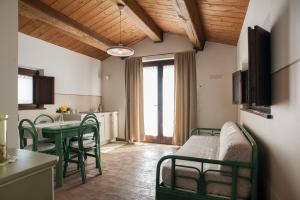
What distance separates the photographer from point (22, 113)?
371 centimetres

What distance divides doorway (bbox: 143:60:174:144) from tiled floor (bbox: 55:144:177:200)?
40.0 inches

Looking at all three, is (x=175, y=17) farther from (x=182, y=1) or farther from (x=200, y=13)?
(x=182, y=1)

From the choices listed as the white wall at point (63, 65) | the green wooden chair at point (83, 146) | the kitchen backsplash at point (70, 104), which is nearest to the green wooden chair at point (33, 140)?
the green wooden chair at point (83, 146)

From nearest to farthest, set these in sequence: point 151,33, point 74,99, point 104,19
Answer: point 104,19 → point 151,33 → point 74,99

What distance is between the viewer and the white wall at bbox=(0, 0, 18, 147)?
139 centimetres

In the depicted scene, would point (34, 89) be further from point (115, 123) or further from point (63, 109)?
point (115, 123)

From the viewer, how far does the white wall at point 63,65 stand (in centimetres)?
386

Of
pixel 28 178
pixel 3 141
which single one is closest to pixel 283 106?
pixel 28 178

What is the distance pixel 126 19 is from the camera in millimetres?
4324

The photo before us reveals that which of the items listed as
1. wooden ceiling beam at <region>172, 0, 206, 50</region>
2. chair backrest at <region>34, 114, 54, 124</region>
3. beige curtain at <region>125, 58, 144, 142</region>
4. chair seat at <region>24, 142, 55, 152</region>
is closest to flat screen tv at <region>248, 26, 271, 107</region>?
wooden ceiling beam at <region>172, 0, 206, 50</region>

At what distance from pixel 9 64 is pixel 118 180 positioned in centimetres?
217

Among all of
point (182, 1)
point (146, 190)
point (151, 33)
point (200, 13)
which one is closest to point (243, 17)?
point (200, 13)

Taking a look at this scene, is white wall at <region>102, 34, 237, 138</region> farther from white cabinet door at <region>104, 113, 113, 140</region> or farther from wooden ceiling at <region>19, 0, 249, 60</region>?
white cabinet door at <region>104, 113, 113, 140</region>

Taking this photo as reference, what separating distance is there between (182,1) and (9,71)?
6.62 ft
